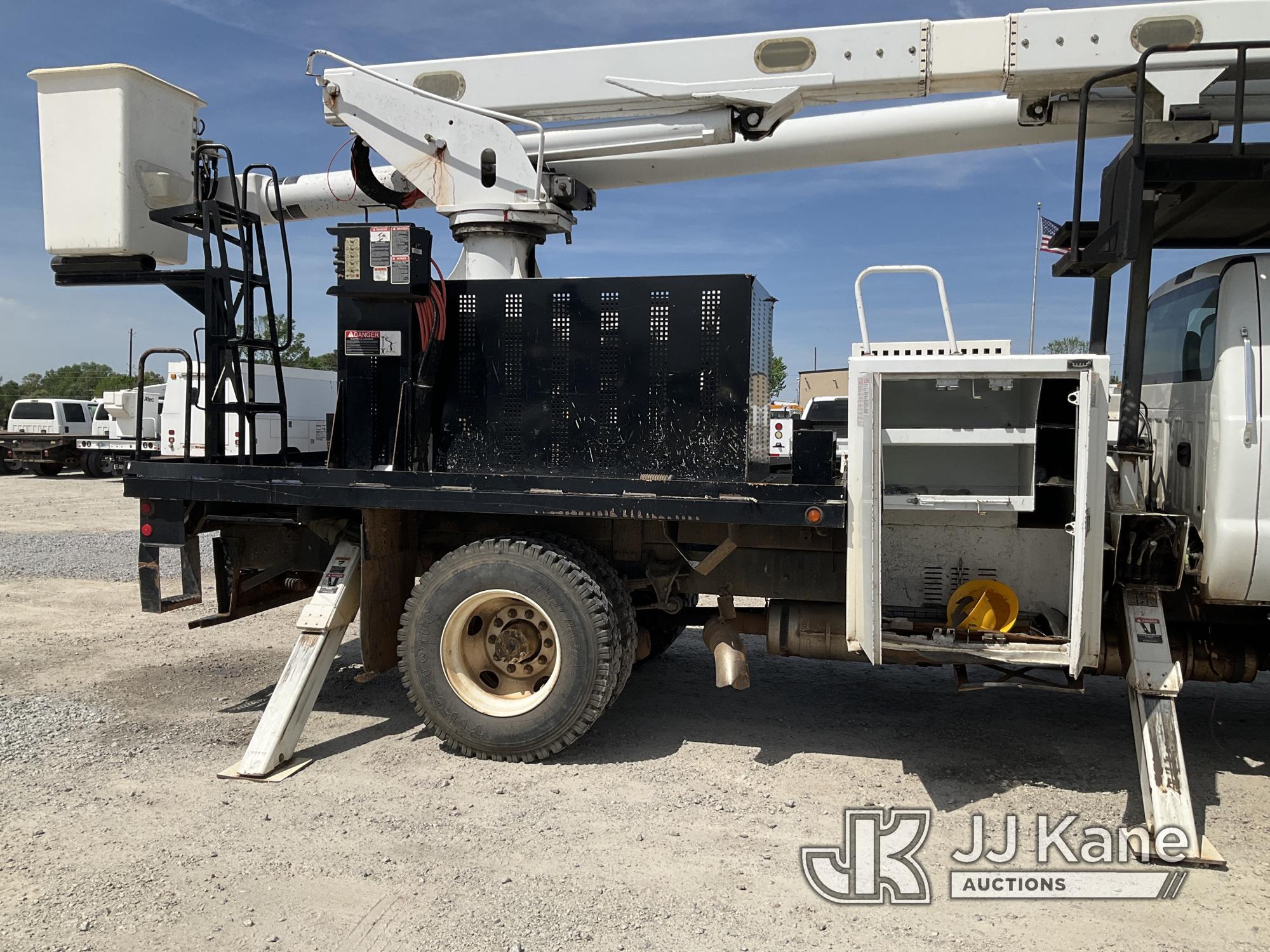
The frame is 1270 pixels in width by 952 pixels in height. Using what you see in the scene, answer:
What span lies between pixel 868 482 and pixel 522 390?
2.06 m

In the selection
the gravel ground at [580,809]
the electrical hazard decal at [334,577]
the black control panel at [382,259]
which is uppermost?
the black control panel at [382,259]

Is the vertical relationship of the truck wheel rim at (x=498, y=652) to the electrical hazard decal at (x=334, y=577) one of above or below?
below

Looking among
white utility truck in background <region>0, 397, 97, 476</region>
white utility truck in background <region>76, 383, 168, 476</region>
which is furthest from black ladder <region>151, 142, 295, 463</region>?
white utility truck in background <region>0, 397, 97, 476</region>

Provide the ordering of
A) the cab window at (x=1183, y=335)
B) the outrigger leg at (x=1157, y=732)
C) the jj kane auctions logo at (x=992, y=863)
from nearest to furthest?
the jj kane auctions logo at (x=992, y=863), the outrigger leg at (x=1157, y=732), the cab window at (x=1183, y=335)

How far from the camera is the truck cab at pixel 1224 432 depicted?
181 inches

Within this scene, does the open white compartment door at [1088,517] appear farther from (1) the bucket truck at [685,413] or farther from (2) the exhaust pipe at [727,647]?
(2) the exhaust pipe at [727,647]

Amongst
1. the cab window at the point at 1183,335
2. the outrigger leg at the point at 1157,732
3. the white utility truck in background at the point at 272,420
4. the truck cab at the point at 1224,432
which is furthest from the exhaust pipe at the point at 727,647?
the white utility truck in background at the point at 272,420

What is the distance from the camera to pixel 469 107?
19.2ft

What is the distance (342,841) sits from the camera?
433cm

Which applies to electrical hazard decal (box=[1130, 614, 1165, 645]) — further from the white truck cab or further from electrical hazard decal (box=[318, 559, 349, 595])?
the white truck cab

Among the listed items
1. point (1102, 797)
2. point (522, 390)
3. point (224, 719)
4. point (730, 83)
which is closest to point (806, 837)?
point (1102, 797)

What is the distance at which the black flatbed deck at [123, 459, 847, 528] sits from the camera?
16.0 feet

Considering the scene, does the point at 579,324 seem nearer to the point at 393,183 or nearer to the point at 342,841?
the point at 393,183

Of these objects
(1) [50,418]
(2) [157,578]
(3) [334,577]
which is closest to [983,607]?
(3) [334,577]
